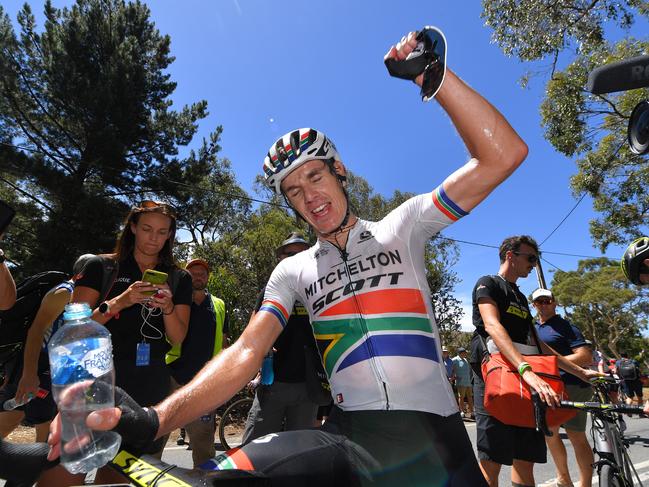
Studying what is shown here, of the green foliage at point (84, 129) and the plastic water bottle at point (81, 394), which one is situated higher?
the green foliage at point (84, 129)

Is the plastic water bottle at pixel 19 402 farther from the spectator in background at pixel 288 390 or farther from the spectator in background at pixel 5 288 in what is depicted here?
the spectator in background at pixel 288 390

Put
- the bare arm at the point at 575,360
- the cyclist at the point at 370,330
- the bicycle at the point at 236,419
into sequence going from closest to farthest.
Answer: the cyclist at the point at 370,330
the bare arm at the point at 575,360
the bicycle at the point at 236,419

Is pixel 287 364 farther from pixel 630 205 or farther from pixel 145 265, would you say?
pixel 630 205

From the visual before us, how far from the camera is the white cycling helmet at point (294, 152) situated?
2.36 meters

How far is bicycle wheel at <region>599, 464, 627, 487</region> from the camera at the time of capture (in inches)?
143

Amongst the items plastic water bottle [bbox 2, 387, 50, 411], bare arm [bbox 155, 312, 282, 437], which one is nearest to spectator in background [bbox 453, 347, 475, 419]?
plastic water bottle [bbox 2, 387, 50, 411]

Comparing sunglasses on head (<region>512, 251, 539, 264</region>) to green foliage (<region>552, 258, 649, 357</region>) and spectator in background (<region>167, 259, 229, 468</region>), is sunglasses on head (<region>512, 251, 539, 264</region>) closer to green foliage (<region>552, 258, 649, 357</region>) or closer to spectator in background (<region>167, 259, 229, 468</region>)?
spectator in background (<region>167, 259, 229, 468</region>)

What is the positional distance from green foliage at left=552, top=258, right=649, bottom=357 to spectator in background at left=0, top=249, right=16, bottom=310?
5193 centimetres

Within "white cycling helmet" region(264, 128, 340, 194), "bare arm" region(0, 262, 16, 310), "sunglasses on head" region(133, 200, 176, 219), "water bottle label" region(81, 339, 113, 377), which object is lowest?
"water bottle label" region(81, 339, 113, 377)

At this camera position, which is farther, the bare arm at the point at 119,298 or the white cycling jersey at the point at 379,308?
the bare arm at the point at 119,298

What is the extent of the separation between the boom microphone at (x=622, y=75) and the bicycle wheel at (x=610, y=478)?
3.14m

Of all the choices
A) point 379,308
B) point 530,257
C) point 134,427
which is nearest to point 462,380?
point 530,257

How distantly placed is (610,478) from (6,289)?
5032mm

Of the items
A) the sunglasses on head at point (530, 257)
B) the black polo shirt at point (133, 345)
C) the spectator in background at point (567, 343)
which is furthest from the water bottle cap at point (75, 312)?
the spectator in background at point (567, 343)
